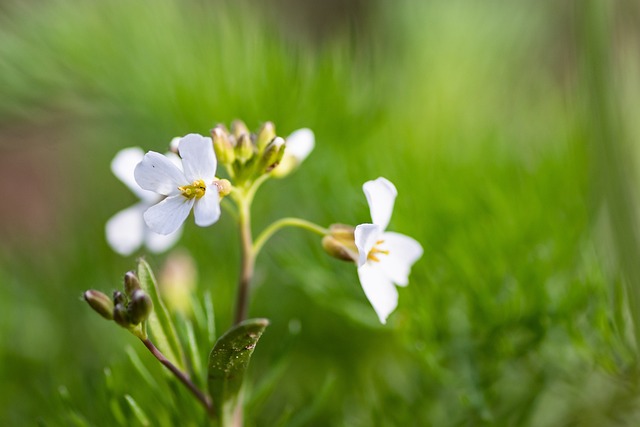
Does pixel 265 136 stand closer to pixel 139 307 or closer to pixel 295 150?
pixel 295 150

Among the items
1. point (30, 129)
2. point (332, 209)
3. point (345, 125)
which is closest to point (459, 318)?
point (332, 209)

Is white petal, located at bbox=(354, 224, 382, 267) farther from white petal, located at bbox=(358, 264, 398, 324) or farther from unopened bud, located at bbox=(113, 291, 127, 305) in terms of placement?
unopened bud, located at bbox=(113, 291, 127, 305)

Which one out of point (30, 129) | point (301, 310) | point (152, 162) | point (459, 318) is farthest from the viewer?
point (30, 129)

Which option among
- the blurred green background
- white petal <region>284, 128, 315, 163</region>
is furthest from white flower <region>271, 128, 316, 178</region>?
the blurred green background

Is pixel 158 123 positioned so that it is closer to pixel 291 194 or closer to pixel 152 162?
pixel 291 194

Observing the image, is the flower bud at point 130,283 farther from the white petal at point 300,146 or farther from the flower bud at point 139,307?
the white petal at point 300,146
